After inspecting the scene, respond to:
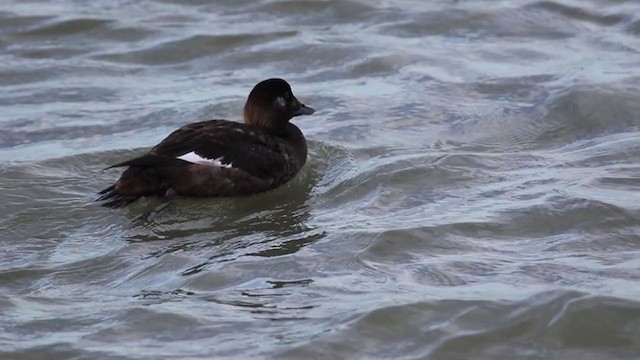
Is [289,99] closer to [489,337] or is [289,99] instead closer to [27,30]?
[489,337]

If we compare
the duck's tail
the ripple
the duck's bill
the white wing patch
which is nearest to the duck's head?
the duck's bill

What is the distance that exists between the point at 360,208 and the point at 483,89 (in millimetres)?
3027

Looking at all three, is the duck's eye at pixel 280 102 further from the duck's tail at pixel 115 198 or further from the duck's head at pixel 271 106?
the duck's tail at pixel 115 198

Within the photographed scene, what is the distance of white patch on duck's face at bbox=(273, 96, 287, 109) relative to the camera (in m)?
10.1

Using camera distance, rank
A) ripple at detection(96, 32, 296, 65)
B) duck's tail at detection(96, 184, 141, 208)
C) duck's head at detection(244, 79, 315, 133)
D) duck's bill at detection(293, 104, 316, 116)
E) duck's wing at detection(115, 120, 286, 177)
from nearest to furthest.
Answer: duck's tail at detection(96, 184, 141, 208) → duck's wing at detection(115, 120, 286, 177) → duck's head at detection(244, 79, 315, 133) → duck's bill at detection(293, 104, 316, 116) → ripple at detection(96, 32, 296, 65)

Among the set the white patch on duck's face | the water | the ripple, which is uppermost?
the ripple

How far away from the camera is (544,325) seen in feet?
22.9

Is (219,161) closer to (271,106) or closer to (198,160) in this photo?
(198,160)

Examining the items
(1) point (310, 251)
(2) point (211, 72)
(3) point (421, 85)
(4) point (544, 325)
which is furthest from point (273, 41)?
(4) point (544, 325)

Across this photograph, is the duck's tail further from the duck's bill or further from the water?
the duck's bill

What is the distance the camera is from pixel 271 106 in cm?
1005

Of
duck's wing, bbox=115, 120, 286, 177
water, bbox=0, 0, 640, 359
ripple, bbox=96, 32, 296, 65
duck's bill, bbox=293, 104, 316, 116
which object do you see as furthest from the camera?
ripple, bbox=96, 32, 296, 65

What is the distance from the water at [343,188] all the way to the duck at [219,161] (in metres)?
0.11

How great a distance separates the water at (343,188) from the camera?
23.1 ft
